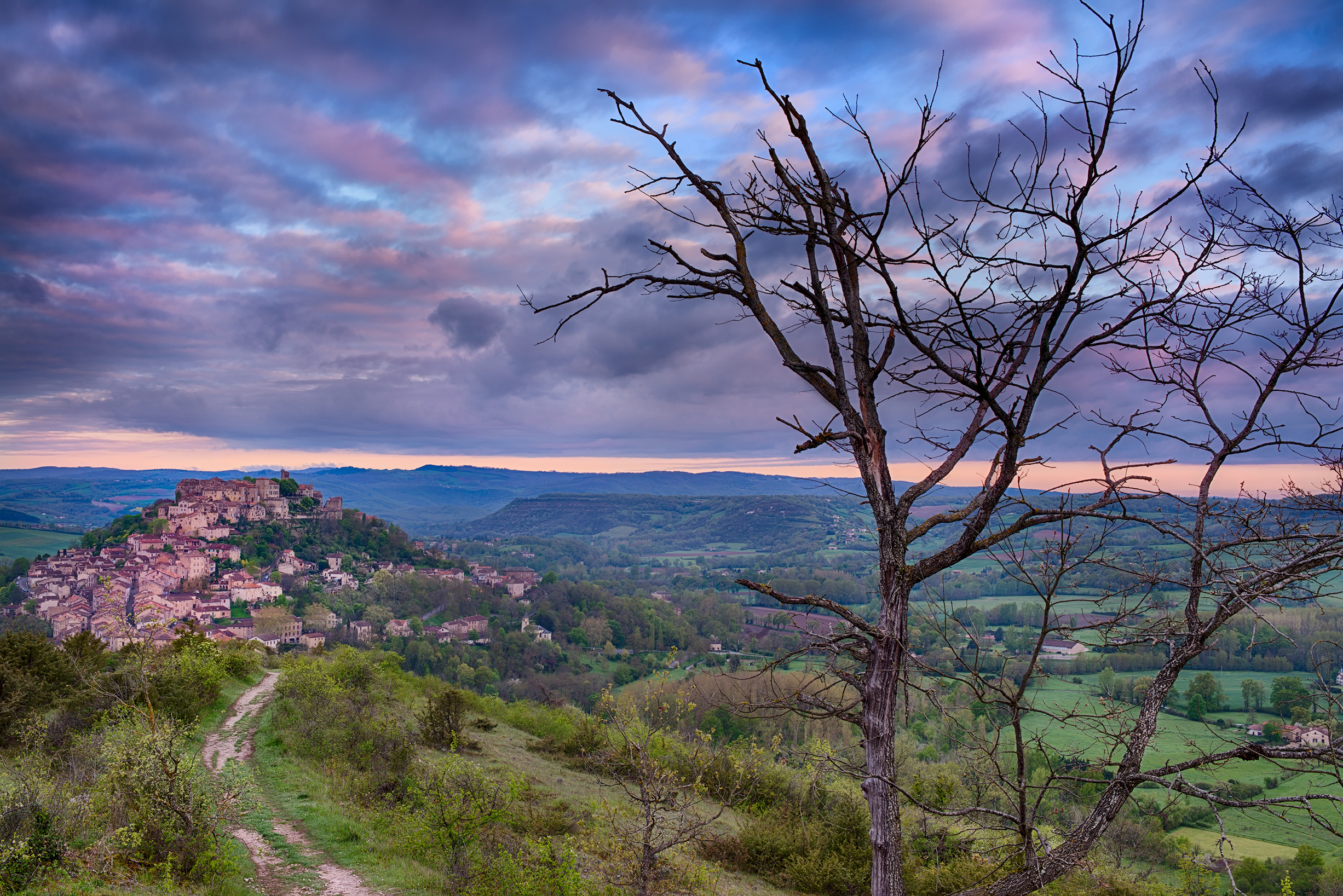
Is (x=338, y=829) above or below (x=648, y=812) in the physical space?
below

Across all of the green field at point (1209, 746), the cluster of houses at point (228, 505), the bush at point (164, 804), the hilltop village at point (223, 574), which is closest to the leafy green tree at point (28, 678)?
the bush at point (164, 804)

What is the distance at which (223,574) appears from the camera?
235ft

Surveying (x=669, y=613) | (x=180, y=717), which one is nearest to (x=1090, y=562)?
(x=180, y=717)

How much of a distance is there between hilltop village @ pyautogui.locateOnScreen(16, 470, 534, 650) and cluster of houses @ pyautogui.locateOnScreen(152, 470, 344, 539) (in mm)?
166

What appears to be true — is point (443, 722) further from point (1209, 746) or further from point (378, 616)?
point (378, 616)

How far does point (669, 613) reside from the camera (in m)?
80.1

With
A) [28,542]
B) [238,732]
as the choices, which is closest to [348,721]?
[238,732]

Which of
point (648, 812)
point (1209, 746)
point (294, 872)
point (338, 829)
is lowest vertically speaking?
point (338, 829)

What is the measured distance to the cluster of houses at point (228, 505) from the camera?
84312 millimetres

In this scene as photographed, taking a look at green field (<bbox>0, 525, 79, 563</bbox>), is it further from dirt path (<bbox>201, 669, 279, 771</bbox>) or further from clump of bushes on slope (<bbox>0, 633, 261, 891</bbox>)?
clump of bushes on slope (<bbox>0, 633, 261, 891</bbox>)

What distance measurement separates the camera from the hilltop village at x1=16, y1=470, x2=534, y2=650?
5556 centimetres

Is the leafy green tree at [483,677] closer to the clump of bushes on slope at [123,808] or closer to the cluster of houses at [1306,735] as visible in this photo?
the clump of bushes on slope at [123,808]

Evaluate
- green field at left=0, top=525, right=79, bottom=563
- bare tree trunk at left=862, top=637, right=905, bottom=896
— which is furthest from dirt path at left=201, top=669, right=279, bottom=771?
green field at left=0, top=525, right=79, bottom=563

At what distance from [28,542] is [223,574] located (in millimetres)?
48751
